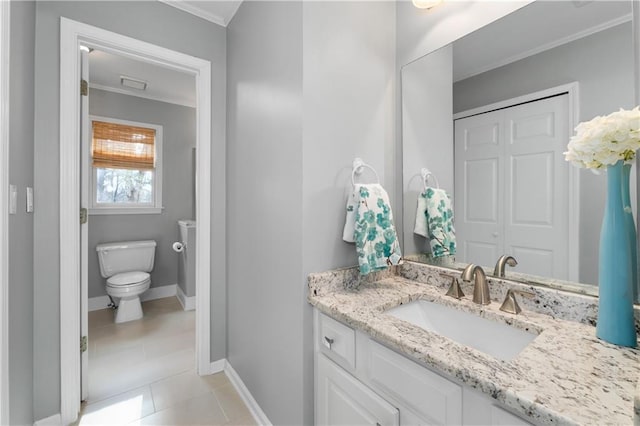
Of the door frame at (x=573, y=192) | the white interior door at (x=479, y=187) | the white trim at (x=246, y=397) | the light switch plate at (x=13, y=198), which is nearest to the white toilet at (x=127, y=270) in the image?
the white trim at (x=246, y=397)

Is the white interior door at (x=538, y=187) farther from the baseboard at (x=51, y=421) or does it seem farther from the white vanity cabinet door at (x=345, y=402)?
the baseboard at (x=51, y=421)

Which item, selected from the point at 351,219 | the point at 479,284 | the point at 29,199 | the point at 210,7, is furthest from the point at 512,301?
the point at 210,7

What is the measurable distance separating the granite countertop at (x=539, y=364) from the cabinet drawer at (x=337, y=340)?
0.17ft

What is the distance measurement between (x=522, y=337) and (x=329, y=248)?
76 cm

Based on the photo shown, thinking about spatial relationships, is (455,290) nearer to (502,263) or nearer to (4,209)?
(502,263)

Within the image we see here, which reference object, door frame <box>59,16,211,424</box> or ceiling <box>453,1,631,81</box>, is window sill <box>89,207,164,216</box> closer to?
door frame <box>59,16,211,424</box>

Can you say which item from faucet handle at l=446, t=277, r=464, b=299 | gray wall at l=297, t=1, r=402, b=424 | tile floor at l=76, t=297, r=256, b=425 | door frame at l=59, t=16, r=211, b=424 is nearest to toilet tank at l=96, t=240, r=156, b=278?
tile floor at l=76, t=297, r=256, b=425

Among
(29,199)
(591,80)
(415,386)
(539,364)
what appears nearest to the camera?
(539,364)

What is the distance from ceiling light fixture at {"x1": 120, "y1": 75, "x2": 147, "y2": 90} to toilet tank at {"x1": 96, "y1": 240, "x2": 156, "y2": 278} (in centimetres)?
170

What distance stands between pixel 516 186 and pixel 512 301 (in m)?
0.43

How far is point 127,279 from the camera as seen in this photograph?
9.59 feet

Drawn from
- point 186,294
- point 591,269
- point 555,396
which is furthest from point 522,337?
point 186,294

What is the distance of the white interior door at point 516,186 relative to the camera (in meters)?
1.00

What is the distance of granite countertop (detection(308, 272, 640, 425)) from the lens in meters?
0.55
